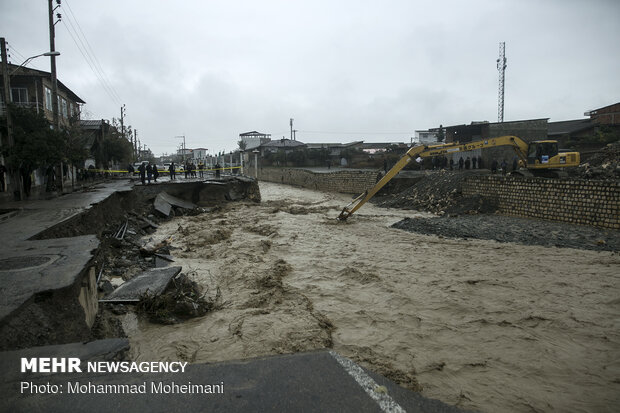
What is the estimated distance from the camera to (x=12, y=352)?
2.80m

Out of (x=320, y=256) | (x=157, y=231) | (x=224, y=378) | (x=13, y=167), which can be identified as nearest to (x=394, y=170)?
(x=320, y=256)

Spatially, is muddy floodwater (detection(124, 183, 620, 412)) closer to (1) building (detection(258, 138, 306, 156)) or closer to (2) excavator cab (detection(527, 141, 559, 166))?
(2) excavator cab (detection(527, 141, 559, 166))

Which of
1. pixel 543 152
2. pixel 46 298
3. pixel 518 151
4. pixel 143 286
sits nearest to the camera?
pixel 46 298

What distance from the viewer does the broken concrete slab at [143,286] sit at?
5.47 meters

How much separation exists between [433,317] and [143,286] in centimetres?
468

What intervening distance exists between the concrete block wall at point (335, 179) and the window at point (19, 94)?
23.0m

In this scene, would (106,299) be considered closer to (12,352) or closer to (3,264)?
(3,264)

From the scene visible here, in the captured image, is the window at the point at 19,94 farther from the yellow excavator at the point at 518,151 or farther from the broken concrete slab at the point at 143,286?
the broken concrete slab at the point at 143,286

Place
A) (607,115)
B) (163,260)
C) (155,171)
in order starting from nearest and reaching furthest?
(163,260), (155,171), (607,115)

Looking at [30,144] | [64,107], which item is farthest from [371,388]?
[64,107]

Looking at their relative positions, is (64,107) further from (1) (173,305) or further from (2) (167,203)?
(1) (173,305)

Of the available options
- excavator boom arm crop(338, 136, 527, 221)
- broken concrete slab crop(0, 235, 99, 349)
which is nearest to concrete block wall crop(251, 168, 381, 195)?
excavator boom arm crop(338, 136, 527, 221)

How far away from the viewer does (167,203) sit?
1731 cm

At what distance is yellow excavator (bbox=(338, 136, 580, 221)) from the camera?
15.5 metres
